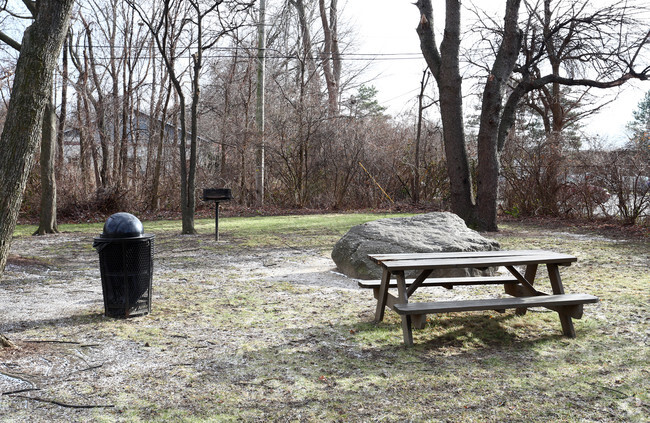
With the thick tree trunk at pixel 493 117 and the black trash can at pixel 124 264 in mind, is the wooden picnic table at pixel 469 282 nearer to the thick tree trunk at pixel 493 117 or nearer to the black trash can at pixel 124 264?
the black trash can at pixel 124 264

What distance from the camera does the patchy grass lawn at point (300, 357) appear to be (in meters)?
2.89

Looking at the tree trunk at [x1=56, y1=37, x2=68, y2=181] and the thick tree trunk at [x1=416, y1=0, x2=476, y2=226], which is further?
the tree trunk at [x1=56, y1=37, x2=68, y2=181]

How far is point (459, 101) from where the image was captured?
40.0 feet

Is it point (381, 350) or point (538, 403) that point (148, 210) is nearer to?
point (381, 350)

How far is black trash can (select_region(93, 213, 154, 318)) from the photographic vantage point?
→ 4609mm

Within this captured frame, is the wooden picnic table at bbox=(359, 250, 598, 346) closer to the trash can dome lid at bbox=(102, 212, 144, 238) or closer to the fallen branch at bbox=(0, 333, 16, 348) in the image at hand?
the trash can dome lid at bbox=(102, 212, 144, 238)

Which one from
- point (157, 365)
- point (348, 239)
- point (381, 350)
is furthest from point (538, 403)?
point (348, 239)

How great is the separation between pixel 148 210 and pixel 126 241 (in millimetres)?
13933

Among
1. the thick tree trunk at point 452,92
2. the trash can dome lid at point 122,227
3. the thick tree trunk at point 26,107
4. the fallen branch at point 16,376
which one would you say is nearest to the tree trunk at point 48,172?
the trash can dome lid at point 122,227

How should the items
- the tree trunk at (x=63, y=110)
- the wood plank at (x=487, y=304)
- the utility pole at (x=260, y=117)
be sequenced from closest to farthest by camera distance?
the wood plank at (x=487, y=304) < the tree trunk at (x=63, y=110) < the utility pole at (x=260, y=117)

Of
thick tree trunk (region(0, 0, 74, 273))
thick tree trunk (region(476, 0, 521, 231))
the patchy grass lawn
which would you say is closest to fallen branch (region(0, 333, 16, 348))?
the patchy grass lawn

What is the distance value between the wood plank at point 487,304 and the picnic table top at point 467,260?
0.29 m

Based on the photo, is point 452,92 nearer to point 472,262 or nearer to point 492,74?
point 492,74

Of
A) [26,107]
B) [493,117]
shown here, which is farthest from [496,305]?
[493,117]
